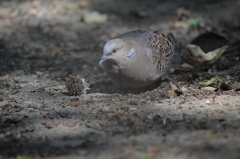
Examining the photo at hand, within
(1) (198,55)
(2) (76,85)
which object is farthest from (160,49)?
(2) (76,85)

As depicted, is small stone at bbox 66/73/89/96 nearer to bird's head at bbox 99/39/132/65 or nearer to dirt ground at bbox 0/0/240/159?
dirt ground at bbox 0/0/240/159

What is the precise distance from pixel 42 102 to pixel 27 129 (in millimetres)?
913

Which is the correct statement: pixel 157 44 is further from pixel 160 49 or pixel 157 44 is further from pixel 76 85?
pixel 76 85

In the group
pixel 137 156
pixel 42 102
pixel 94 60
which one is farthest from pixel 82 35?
pixel 137 156

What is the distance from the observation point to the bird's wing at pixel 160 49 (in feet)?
16.1

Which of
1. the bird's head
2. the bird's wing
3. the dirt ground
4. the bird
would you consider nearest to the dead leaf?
the dirt ground

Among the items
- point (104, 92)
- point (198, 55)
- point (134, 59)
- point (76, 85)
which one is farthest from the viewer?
point (198, 55)

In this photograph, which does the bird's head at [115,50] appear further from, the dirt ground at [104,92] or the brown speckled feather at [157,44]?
the dirt ground at [104,92]

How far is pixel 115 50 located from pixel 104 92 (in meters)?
0.88

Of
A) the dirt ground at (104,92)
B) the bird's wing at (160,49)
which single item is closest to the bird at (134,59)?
the bird's wing at (160,49)

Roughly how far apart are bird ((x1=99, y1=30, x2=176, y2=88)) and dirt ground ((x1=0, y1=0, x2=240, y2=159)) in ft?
0.89

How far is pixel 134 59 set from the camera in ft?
14.8

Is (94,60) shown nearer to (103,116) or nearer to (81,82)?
(81,82)

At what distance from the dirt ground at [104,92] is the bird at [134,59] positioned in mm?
270
